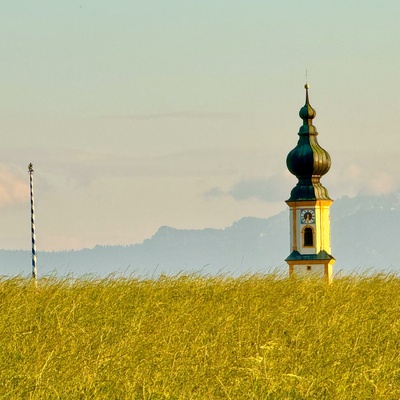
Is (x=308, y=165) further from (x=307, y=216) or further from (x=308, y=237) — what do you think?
(x=308, y=237)

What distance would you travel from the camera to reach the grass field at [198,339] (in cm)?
1186

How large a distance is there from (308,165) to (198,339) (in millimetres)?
34673

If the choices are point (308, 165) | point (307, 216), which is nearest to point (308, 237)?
point (307, 216)

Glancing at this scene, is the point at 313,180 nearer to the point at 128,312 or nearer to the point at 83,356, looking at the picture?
the point at 128,312

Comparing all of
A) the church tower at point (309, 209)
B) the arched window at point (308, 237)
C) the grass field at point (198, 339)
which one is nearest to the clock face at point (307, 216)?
the church tower at point (309, 209)

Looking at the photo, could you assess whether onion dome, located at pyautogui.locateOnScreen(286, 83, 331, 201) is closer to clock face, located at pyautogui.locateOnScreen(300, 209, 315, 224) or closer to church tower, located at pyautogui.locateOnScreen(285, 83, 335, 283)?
church tower, located at pyautogui.locateOnScreen(285, 83, 335, 283)

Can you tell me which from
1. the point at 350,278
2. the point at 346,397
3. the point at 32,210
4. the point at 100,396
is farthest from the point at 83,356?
the point at 32,210

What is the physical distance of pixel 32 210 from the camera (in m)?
35.9

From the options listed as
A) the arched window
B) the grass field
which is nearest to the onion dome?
the arched window

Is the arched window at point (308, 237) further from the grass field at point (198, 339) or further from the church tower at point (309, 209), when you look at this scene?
the grass field at point (198, 339)

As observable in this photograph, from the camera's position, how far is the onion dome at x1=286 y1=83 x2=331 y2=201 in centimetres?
4922

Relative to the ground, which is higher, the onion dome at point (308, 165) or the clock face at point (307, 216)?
the onion dome at point (308, 165)

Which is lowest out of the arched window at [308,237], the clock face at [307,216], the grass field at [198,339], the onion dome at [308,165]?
the grass field at [198,339]

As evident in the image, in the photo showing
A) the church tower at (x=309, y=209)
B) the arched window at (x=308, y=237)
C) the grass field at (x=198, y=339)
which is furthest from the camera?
the arched window at (x=308, y=237)
